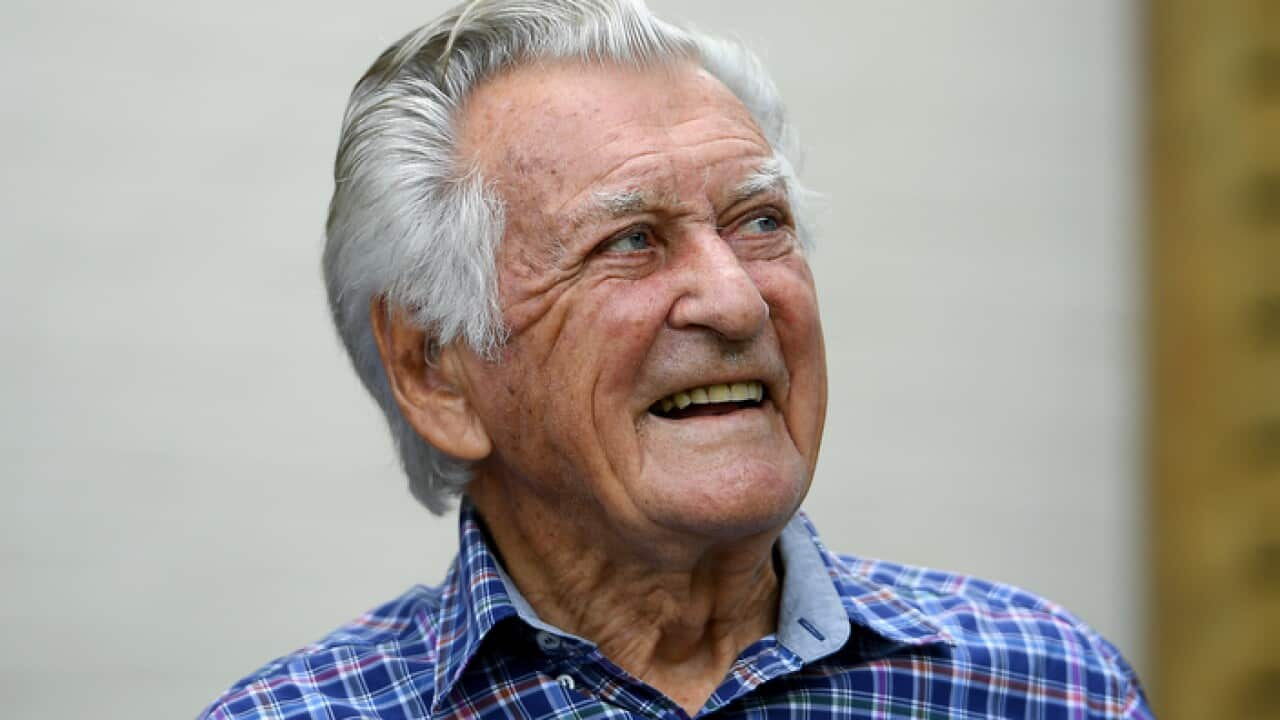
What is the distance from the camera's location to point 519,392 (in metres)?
2.09

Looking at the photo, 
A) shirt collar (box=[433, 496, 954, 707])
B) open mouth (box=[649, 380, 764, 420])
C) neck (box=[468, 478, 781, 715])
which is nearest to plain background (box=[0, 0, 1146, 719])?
shirt collar (box=[433, 496, 954, 707])

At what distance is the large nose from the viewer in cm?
199

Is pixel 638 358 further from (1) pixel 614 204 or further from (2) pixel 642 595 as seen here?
(2) pixel 642 595

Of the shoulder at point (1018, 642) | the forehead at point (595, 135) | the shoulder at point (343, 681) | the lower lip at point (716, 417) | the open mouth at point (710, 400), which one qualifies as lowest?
the shoulder at point (1018, 642)

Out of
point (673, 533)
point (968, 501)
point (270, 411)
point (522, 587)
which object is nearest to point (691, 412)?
point (673, 533)

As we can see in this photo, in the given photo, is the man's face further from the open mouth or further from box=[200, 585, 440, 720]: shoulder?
box=[200, 585, 440, 720]: shoulder

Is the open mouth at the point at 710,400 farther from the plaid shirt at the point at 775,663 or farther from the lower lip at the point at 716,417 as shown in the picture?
the plaid shirt at the point at 775,663

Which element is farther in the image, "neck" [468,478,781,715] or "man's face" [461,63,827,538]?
"neck" [468,478,781,715]

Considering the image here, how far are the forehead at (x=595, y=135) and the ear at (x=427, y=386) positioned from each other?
0.87ft

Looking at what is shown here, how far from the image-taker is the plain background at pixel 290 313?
114 inches

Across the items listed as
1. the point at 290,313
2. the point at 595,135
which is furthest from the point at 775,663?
the point at 290,313

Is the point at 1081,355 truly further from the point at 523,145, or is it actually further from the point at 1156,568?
the point at 523,145

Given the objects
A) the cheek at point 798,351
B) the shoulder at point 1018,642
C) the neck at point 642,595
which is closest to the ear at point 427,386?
the neck at point 642,595

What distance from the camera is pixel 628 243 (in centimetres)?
206
